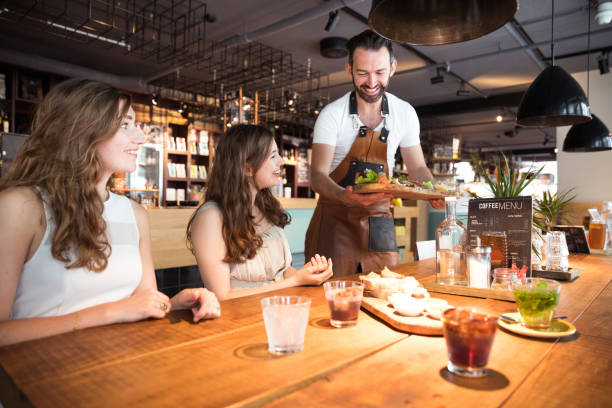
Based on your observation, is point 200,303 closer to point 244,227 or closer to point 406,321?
point 406,321

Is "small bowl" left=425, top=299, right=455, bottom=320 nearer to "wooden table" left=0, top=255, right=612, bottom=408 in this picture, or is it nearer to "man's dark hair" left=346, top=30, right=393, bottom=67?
"wooden table" left=0, top=255, right=612, bottom=408

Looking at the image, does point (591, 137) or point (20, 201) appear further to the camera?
point (591, 137)

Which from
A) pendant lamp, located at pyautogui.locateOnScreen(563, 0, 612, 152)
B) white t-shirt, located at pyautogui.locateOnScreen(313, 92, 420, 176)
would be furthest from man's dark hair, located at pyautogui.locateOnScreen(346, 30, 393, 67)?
pendant lamp, located at pyautogui.locateOnScreen(563, 0, 612, 152)

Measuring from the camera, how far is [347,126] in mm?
2441

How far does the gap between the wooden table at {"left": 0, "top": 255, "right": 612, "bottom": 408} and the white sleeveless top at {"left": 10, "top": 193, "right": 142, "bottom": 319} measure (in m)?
0.31

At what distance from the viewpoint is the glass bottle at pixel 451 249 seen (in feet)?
4.95

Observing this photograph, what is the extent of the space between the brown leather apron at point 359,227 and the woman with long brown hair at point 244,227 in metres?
0.32

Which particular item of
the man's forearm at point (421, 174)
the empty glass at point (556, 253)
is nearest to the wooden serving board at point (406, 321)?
the empty glass at point (556, 253)

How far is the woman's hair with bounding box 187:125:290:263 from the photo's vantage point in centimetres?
180

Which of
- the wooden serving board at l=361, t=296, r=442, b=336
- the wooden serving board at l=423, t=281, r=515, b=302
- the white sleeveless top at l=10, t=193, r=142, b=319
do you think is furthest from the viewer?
the wooden serving board at l=423, t=281, r=515, b=302

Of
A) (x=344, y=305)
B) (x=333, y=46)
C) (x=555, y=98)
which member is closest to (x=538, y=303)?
(x=344, y=305)

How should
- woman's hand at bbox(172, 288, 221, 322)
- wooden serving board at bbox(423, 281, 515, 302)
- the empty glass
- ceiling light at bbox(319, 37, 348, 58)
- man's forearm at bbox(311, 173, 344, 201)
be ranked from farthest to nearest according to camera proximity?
ceiling light at bbox(319, 37, 348, 58)
man's forearm at bbox(311, 173, 344, 201)
the empty glass
wooden serving board at bbox(423, 281, 515, 302)
woman's hand at bbox(172, 288, 221, 322)

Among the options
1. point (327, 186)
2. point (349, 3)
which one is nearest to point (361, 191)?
point (327, 186)

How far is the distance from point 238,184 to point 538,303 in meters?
1.29
